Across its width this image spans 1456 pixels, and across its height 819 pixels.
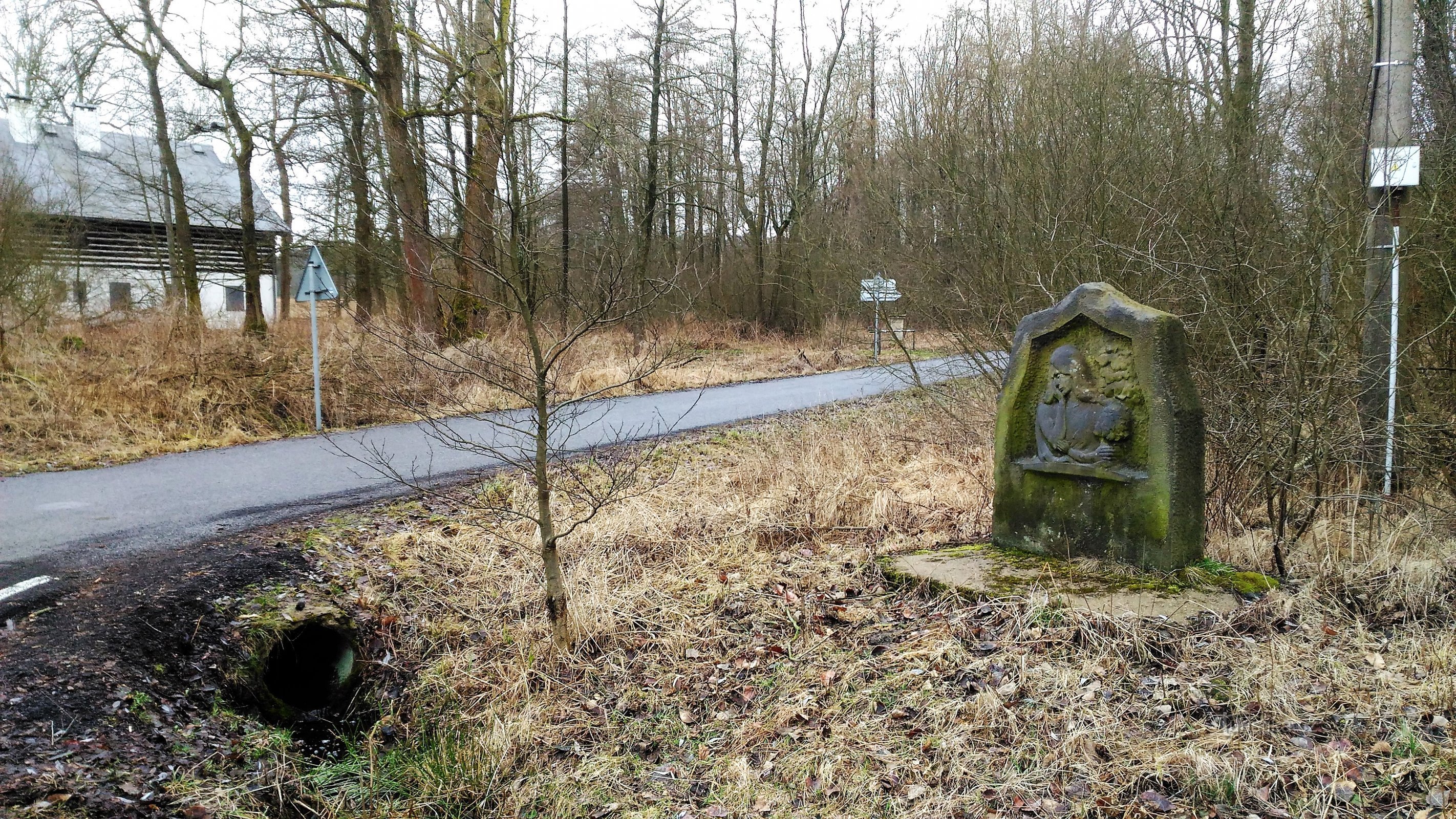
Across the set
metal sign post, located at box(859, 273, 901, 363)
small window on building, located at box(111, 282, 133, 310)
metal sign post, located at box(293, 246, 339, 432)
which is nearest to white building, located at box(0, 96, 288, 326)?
small window on building, located at box(111, 282, 133, 310)

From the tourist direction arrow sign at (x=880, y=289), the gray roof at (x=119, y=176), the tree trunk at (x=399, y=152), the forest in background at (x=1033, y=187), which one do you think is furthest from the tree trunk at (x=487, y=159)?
the gray roof at (x=119, y=176)

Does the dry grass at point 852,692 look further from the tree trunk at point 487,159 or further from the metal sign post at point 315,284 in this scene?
the metal sign post at point 315,284

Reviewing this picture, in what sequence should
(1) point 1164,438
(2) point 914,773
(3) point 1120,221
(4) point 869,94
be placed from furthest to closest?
(4) point 869,94, (3) point 1120,221, (1) point 1164,438, (2) point 914,773

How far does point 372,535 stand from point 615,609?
2.11 meters

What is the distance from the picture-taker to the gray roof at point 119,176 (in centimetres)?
2077

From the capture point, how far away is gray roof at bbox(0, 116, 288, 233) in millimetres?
20766

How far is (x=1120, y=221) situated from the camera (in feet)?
25.1

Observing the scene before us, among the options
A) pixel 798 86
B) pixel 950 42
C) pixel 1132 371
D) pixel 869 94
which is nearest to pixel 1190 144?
pixel 950 42

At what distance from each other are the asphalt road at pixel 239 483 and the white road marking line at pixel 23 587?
0.03 meters

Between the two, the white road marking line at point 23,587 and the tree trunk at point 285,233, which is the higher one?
the tree trunk at point 285,233

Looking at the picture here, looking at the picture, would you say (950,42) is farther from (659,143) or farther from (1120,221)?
(659,143)

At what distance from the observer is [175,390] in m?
10.4

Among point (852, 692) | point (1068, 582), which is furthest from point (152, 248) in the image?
point (1068, 582)

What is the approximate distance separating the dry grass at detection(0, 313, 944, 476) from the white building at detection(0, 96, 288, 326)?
489 centimetres
